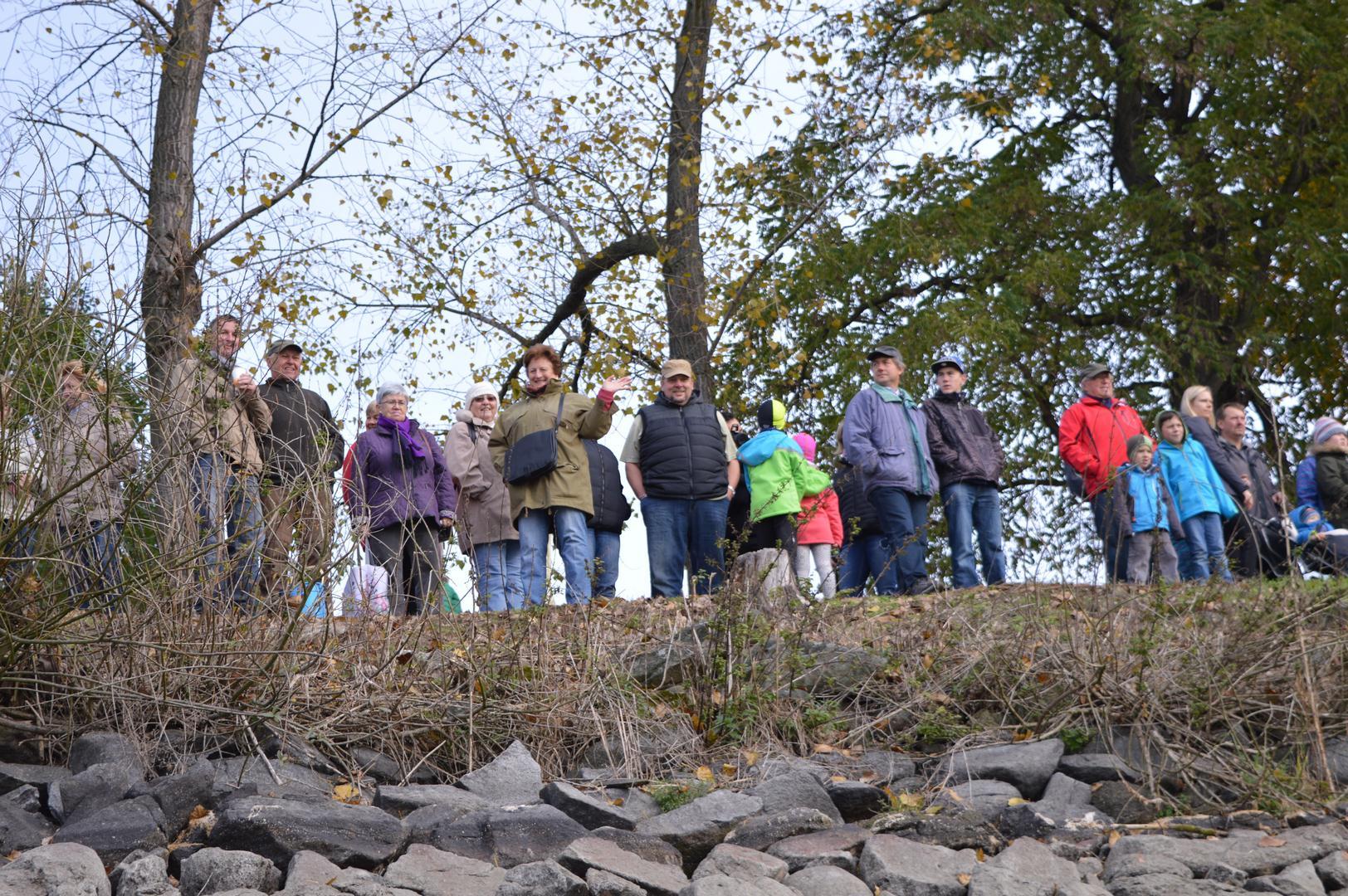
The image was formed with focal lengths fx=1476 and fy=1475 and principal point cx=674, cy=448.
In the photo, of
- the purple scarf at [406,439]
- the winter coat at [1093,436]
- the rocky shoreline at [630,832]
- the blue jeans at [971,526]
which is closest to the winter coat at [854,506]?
the blue jeans at [971,526]

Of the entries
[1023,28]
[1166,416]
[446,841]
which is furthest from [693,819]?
[1023,28]

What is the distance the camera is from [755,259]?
626 inches

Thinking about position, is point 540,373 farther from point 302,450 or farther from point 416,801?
point 416,801

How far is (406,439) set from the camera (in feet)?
29.6

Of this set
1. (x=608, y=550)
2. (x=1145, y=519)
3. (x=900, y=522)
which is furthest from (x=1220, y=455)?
(x=608, y=550)

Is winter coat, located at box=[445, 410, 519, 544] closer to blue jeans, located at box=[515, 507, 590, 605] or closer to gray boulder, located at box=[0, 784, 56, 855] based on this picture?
blue jeans, located at box=[515, 507, 590, 605]

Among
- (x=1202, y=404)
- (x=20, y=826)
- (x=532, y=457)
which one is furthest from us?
(x=1202, y=404)

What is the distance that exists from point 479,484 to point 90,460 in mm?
4265

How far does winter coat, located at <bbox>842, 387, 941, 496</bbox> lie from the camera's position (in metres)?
9.98

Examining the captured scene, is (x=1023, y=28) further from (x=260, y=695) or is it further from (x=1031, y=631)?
(x=260, y=695)

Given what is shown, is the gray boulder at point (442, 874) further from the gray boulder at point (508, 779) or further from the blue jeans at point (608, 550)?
the blue jeans at point (608, 550)

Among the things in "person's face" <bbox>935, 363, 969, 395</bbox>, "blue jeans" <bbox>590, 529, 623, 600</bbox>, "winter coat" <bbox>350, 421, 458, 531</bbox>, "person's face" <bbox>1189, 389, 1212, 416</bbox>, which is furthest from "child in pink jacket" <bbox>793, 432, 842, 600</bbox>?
"person's face" <bbox>1189, 389, 1212, 416</bbox>

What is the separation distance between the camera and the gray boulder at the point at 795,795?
564 cm

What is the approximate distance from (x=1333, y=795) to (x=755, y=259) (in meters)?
10.7
